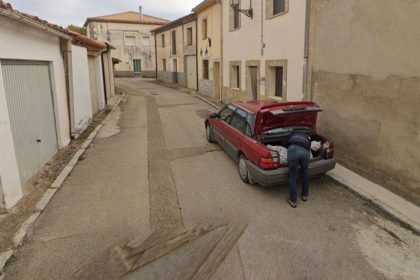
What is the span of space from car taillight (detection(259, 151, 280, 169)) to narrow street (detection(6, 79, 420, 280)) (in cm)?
65

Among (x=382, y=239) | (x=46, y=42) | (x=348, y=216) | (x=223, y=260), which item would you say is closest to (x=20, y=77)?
(x=46, y=42)

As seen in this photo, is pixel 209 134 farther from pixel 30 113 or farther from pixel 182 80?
pixel 182 80

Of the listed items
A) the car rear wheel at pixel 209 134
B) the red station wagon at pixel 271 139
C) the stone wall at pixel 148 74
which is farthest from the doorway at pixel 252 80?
the stone wall at pixel 148 74

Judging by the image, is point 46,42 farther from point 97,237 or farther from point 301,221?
point 301,221

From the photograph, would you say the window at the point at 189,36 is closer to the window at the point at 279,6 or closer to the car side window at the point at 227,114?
the window at the point at 279,6

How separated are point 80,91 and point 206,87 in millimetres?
A: 10533

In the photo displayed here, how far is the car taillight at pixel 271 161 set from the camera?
5246 millimetres

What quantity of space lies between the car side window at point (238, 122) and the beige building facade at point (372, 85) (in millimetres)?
2422

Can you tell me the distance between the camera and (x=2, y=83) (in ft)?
16.1

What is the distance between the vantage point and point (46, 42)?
7539mm

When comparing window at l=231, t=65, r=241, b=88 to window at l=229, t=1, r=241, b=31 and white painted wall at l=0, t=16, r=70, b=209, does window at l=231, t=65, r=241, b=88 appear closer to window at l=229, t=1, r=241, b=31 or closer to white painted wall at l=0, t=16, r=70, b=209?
window at l=229, t=1, r=241, b=31

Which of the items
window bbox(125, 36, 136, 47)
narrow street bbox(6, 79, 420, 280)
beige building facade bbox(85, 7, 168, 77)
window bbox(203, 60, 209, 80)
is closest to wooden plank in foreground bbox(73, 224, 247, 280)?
narrow street bbox(6, 79, 420, 280)

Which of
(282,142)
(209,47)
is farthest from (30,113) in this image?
(209,47)

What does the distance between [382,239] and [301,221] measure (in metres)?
1.13
